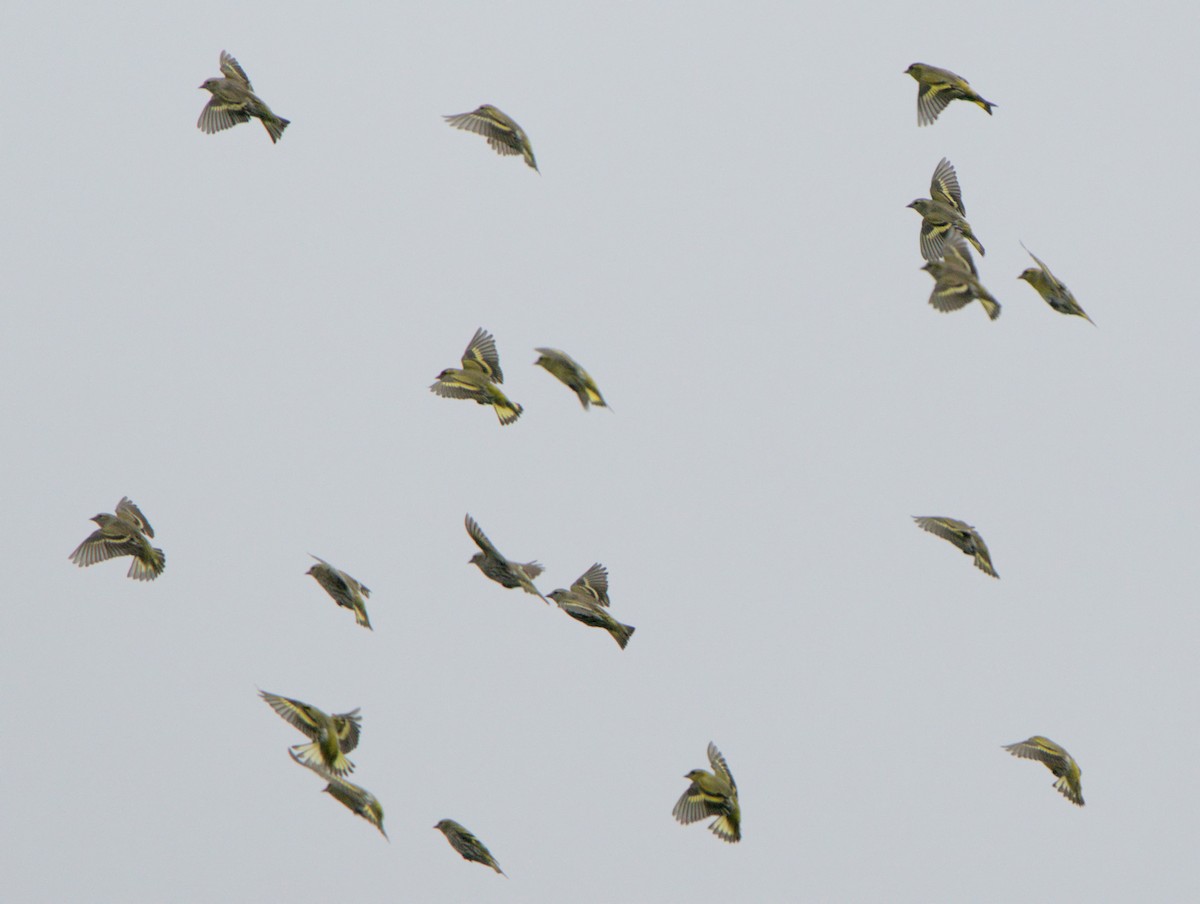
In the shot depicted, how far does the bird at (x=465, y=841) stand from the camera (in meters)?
17.8

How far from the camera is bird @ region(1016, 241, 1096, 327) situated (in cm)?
1781

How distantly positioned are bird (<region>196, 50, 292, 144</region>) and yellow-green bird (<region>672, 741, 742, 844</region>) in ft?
26.3

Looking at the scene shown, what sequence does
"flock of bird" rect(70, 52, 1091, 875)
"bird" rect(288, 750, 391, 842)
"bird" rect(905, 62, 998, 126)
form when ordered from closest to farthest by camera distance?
"bird" rect(288, 750, 391, 842)
"flock of bird" rect(70, 52, 1091, 875)
"bird" rect(905, 62, 998, 126)

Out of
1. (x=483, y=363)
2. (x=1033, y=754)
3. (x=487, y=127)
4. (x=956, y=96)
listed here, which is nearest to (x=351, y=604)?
(x=483, y=363)

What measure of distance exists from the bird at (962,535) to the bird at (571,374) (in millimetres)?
3346

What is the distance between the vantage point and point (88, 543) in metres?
19.5

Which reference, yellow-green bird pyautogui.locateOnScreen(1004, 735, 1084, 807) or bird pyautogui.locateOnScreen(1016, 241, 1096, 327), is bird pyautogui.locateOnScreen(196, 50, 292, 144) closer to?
bird pyautogui.locateOnScreen(1016, 241, 1096, 327)

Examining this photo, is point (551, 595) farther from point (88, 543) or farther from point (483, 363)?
point (88, 543)

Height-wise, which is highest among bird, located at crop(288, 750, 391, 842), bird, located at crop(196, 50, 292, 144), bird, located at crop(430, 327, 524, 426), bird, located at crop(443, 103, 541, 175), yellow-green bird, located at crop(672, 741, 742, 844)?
bird, located at crop(443, 103, 541, 175)

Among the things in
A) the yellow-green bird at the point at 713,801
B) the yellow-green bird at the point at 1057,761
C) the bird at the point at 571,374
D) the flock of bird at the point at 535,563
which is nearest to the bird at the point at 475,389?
the flock of bird at the point at 535,563

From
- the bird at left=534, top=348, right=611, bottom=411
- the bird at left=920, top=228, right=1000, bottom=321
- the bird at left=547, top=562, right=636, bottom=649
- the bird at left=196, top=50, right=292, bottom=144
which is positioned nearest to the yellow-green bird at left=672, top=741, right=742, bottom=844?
the bird at left=547, top=562, right=636, bottom=649

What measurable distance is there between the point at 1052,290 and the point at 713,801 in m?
6.04

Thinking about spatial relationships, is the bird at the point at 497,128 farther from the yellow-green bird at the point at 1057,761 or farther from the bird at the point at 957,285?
the yellow-green bird at the point at 1057,761

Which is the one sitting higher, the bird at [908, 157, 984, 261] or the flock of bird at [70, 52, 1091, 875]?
the bird at [908, 157, 984, 261]
